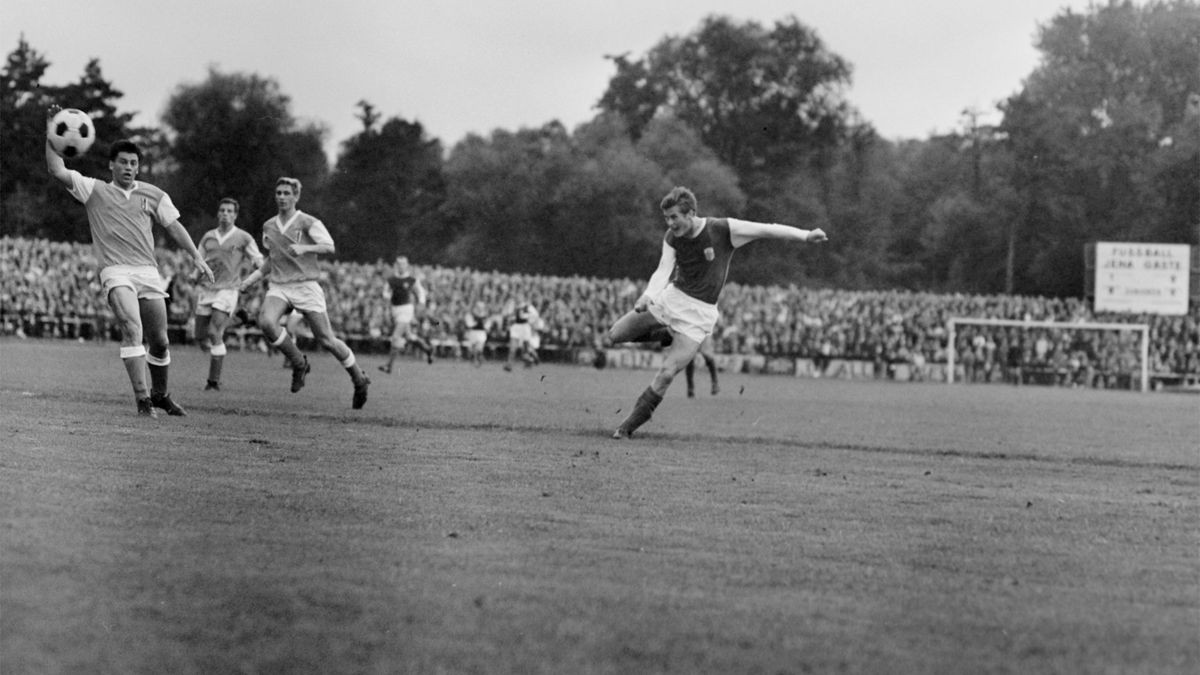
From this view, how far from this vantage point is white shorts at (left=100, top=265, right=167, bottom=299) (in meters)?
12.7

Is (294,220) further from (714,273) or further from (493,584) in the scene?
(493,584)

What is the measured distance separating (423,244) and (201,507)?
66891 millimetres

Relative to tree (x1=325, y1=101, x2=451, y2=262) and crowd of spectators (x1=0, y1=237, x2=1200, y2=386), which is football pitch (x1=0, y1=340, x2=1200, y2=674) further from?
tree (x1=325, y1=101, x2=451, y2=262)

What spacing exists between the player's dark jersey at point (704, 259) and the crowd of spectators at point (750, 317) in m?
27.1

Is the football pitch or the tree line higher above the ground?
the tree line

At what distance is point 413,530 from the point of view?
684cm

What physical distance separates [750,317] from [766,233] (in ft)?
106

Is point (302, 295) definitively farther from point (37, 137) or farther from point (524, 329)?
point (37, 137)

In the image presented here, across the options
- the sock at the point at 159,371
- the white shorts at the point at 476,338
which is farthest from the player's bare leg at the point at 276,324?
the white shorts at the point at 476,338

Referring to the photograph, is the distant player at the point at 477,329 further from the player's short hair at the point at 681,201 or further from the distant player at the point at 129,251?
the distant player at the point at 129,251

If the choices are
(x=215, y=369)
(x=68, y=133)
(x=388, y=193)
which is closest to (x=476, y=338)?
(x=215, y=369)

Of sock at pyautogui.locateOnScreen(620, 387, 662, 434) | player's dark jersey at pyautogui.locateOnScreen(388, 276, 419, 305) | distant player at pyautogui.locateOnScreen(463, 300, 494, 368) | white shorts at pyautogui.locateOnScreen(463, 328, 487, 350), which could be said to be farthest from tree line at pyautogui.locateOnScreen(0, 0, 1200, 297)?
sock at pyautogui.locateOnScreen(620, 387, 662, 434)

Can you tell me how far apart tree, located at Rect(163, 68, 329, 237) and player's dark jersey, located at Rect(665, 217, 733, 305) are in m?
35.5

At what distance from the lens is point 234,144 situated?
53250 millimetres
